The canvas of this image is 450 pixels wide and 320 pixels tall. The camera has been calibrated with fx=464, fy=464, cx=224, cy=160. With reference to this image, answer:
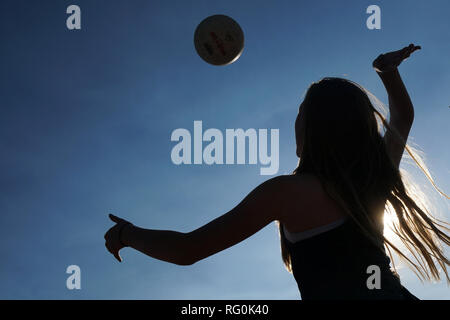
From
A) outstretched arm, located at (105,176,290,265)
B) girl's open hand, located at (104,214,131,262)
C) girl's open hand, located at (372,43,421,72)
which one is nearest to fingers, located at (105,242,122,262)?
girl's open hand, located at (104,214,131,262)

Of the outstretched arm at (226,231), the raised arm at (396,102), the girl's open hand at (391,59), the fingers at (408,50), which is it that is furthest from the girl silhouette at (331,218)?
the fingers at (408,50)

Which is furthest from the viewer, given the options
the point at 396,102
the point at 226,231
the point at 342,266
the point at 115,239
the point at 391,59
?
the point at 391,59

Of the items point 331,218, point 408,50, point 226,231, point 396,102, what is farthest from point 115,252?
point 408,50

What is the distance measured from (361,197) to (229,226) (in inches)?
35.7

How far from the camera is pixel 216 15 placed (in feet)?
28.8

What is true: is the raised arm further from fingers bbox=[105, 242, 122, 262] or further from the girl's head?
fingers bbox=[105, 242, 122, 262]

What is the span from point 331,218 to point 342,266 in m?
0.28

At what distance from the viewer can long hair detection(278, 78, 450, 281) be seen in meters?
2.84

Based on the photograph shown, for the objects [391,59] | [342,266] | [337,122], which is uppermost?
[391,59]

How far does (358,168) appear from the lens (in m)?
2.98

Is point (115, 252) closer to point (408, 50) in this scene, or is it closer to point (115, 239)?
point (115, 239)
